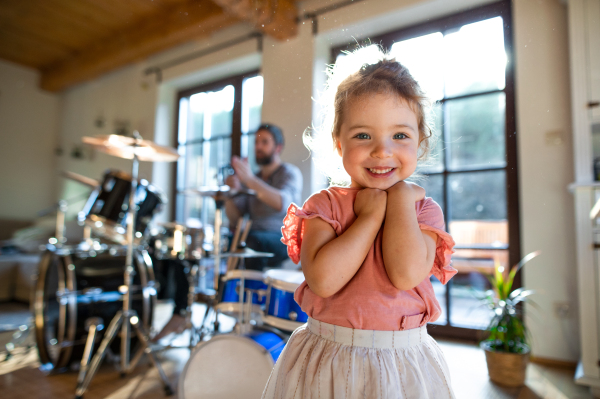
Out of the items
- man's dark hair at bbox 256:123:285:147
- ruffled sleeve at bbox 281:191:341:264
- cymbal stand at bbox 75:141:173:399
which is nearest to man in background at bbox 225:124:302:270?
man's dark hair at bbox 256:123:285:147

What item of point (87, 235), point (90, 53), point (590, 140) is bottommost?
point (87, 235)

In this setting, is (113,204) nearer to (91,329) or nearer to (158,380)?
(91,329)

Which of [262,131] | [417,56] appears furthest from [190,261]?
[417,56]

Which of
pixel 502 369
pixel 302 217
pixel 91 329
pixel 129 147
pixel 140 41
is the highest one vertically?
pixel 140 41

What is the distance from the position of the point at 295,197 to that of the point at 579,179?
473 millimetres

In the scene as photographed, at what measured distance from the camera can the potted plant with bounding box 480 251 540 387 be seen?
50 cm

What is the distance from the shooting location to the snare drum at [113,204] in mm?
1347

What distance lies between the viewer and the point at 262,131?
656 mm

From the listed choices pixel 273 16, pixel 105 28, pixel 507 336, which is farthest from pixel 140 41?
pixel 507 336

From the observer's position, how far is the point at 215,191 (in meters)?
0.92

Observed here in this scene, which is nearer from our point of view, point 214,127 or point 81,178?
point 214,127

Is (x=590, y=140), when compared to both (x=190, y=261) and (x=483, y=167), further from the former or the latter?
(x=190, y=261)

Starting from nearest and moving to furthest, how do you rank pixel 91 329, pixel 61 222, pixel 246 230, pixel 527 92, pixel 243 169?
1. pixel 527 92
2. pixel 246 230
3. pixel 243 169
4. pixel 91 329
5. pixel 61 222

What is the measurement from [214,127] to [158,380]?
0.92 meters
